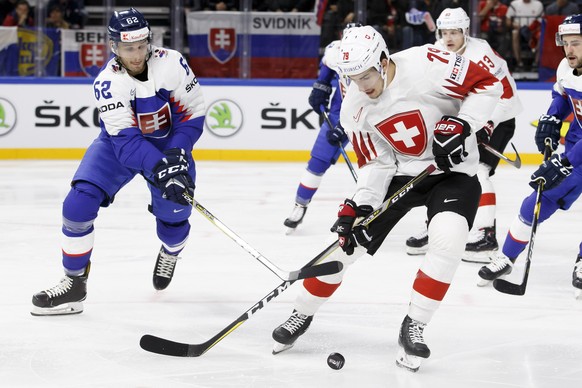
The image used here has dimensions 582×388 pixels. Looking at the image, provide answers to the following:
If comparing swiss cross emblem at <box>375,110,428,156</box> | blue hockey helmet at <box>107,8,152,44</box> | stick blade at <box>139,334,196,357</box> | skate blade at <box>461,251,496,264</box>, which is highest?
blue hockey helmet at <box>107,8,152,44</box>

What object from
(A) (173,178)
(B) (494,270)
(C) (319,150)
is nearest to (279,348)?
(A) (173,178)

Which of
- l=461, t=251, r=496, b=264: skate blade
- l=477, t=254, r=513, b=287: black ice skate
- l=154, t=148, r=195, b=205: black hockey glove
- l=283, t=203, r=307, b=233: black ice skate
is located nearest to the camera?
l=154, t=148, r=195, b=205: black hockey glove

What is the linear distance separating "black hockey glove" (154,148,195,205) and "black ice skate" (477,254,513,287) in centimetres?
137

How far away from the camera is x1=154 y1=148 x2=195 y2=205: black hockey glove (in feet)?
10.6

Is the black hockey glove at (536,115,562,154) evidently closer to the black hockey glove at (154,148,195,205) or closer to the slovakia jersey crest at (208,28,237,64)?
the black hockey glove at (154,148,195,205)

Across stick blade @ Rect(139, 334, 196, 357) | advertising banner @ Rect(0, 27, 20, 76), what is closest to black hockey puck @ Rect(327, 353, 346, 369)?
stick blade @ Rect(139, 334, 196, 357)

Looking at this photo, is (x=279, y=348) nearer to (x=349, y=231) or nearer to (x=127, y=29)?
(x=349, y=231)

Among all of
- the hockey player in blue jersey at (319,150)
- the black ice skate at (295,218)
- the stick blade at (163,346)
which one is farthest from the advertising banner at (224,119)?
the stick blade at (163,346)

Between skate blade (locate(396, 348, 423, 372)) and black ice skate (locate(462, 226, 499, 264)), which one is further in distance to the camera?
black ice skate (locate(462, 226, 499, 264))

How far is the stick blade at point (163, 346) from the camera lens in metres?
2.98

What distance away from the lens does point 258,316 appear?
11.5 ft

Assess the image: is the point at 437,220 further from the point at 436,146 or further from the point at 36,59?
the point at 36,59

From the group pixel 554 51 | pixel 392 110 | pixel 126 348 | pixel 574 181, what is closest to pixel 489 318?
pixel 574 181

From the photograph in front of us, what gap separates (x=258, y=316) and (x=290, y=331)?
0.46m
